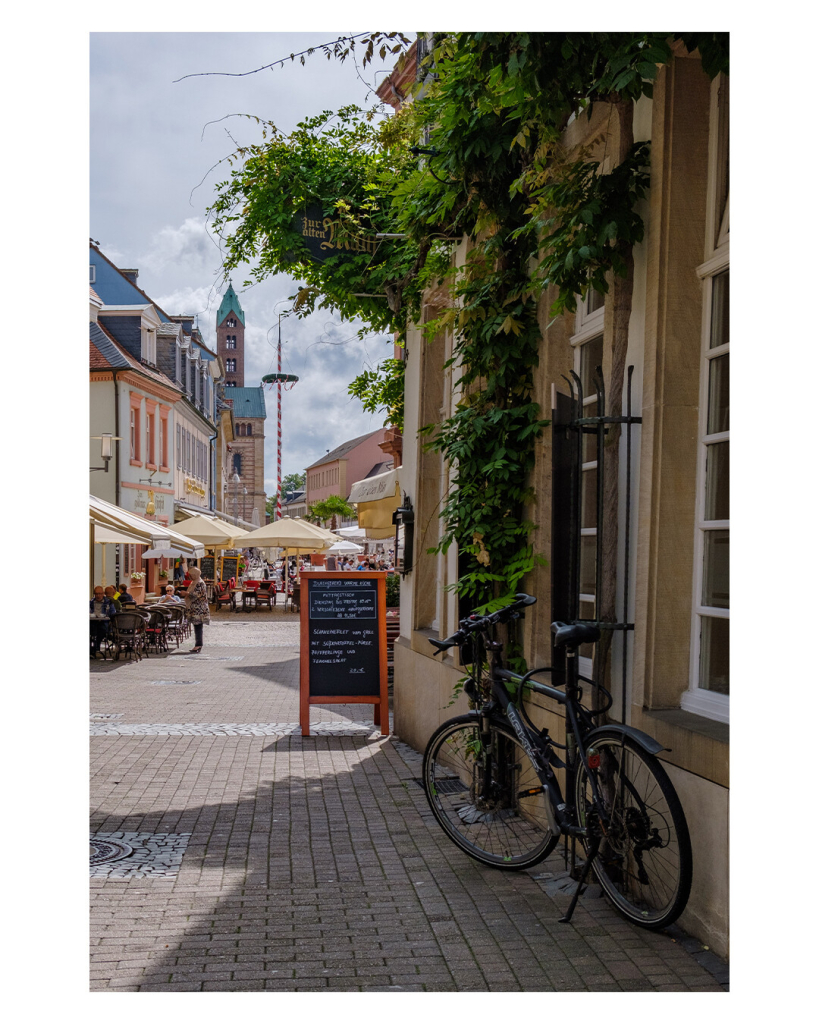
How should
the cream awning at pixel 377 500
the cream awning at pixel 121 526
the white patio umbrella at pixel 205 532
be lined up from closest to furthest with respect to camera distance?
the cream awning at pixel 377 500
the cream awning at pixel 121 526
the white patio umbrella at pixel 205 532

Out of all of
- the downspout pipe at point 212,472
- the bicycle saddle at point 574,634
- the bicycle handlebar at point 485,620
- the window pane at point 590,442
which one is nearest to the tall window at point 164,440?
the downspout pipe at point 212,472

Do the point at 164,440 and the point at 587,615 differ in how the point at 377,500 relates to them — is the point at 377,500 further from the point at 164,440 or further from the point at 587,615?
the point at 164,440

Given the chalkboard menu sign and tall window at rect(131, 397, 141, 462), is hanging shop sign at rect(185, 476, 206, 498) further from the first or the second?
tall window at rect(131, 397, 141, 462)

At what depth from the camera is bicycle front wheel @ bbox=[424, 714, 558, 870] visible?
5020 millimetres

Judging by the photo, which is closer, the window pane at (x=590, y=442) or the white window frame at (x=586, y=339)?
the window pane at (x=590, y=442)

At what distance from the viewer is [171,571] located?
37.0 metres

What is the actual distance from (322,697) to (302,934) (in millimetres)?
5314

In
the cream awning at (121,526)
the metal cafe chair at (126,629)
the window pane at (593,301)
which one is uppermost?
the window pane at (593,301)

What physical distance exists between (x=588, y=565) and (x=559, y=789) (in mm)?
1614

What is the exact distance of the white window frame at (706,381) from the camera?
4239mm

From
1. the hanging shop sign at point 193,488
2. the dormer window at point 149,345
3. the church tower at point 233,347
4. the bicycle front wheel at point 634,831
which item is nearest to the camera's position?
the bicycle front wheel at point 634,831

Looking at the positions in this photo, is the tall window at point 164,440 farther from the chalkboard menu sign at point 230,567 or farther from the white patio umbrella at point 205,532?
the chalkboard menu sign at point 230,567

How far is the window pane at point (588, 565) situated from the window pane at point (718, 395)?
4.84 feet

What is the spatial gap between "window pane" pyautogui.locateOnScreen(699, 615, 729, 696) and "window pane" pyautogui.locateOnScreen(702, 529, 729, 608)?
3.2 inches
